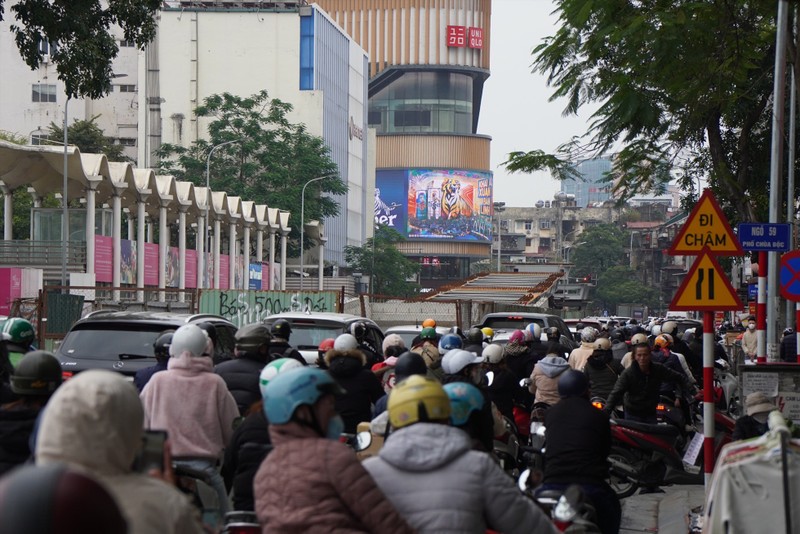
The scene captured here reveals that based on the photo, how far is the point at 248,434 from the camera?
718 cm

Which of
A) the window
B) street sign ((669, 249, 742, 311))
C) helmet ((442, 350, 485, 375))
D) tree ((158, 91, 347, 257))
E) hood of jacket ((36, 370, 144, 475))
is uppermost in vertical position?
the window

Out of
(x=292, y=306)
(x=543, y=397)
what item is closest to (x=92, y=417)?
(x=543, y=397)

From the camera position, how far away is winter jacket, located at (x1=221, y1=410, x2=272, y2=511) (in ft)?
23.0

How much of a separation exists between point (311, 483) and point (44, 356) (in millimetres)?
2622

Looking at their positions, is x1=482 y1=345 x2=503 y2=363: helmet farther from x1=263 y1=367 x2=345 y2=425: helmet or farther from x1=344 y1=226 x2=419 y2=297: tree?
x1=344 y1=226 x2=419 y2=297: tree

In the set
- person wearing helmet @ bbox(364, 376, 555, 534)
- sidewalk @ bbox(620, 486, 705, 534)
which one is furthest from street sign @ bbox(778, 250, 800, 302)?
person wearing helmet @ bbox(364, 376, 555, 534)

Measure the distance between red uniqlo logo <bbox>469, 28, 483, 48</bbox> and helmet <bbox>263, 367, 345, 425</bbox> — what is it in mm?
134762

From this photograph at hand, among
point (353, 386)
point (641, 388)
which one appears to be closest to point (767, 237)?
point (641, 388)

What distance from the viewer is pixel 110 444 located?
3365 millimetres

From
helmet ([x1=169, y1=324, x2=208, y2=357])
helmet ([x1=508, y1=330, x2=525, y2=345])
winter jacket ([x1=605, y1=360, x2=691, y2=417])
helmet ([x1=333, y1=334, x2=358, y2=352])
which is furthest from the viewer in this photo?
helmet ([x1=508, y1=330, x2=525, y2=345])

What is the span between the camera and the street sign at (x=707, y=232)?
1103cm

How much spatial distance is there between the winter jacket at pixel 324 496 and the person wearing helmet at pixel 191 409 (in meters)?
3.54

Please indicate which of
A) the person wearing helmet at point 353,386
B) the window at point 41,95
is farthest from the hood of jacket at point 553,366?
the window at point 41,95

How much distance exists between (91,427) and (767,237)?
1512 centimetres
